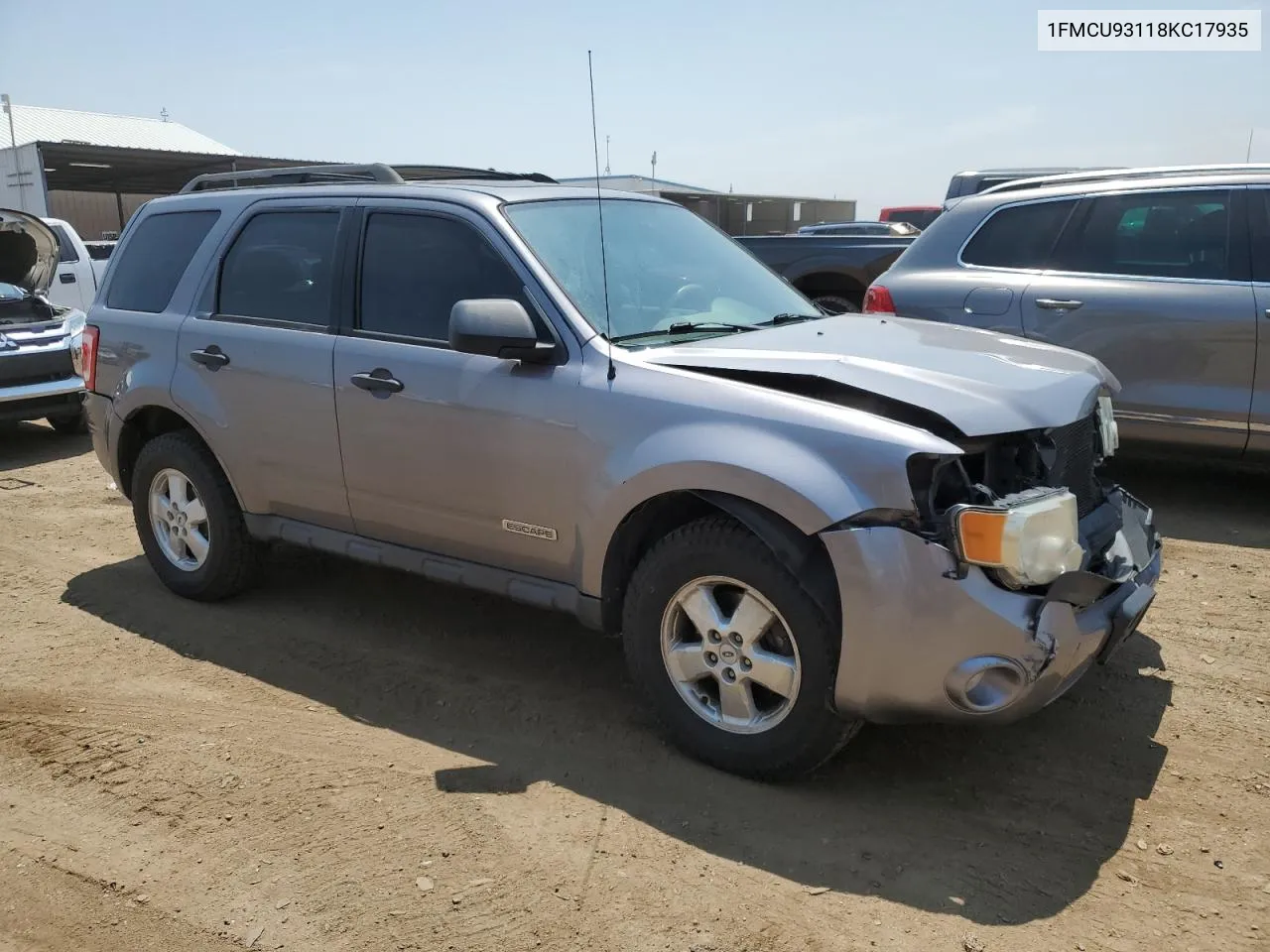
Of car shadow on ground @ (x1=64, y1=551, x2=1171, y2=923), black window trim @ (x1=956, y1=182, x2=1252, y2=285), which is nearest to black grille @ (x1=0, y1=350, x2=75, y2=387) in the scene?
car shadow on ground @ (x1=64, y1=551, x2=1171, y2=923)

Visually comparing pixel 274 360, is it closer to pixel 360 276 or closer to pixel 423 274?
pixel 360 276

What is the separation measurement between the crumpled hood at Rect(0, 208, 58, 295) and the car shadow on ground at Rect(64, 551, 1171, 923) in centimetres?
573

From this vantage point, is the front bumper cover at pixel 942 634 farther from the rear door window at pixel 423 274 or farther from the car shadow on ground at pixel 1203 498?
the car shadow on ground at pixel 1203 498

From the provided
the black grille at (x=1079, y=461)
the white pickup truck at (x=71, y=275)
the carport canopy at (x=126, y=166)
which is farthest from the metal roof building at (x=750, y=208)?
the black grille at (x=1079, y=461)

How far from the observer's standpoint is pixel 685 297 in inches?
168

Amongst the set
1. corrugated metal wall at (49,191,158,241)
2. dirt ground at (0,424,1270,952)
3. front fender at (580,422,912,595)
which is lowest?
dirt ground at (0,424,1270,952)

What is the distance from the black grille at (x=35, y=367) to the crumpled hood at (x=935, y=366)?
711 centimetres

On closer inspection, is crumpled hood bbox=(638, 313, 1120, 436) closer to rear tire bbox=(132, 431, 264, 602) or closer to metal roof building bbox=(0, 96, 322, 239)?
rear tire bbox=(132, 431, 264, 602)

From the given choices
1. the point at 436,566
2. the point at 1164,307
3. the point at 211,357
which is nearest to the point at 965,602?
the point at 436,566

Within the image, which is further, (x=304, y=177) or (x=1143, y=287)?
(x=1143, y=287)

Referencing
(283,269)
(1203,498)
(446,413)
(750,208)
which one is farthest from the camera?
(750,208)

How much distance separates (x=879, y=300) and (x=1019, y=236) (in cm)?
90

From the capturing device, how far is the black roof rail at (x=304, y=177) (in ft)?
15.8

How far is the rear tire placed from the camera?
4.98 metres
